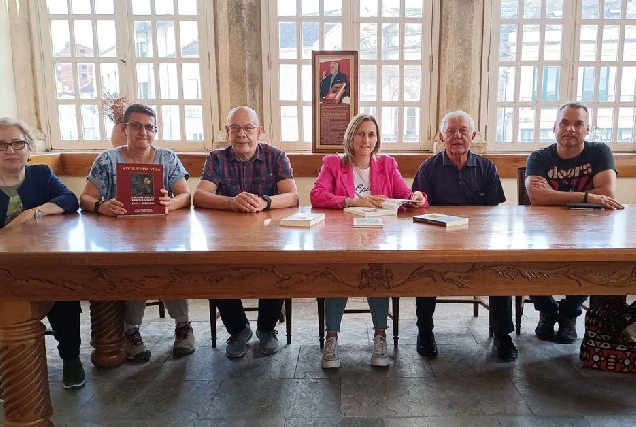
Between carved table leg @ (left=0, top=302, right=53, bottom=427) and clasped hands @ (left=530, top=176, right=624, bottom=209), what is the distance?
2.54 meters

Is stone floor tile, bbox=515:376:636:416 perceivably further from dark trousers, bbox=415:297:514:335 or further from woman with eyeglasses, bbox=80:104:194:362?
woman with eyeglasses, bbox=80:104:194:362

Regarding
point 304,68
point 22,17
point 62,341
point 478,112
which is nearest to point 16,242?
point 62,341

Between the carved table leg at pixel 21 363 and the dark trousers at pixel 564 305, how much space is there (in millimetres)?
2591

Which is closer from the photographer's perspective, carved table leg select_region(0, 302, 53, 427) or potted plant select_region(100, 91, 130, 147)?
carved table leg select_region(0, 302, 53, 427)

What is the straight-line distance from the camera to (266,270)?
1756 mm

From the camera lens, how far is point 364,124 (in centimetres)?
280

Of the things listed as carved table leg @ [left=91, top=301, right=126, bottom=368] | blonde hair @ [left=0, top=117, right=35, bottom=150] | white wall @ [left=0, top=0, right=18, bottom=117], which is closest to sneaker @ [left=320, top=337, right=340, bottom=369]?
carved table leg @ [left=91, top=301, right=126, bottom=368]

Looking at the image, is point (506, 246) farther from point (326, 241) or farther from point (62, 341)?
point (62, 341)

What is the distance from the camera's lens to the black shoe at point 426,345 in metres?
2.78

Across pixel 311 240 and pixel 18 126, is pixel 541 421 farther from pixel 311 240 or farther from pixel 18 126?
pixel 18 126

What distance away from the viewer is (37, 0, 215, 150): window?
14.5 ft

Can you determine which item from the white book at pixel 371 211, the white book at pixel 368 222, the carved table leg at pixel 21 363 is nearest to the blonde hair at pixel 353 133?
the white book at pixel 371 211

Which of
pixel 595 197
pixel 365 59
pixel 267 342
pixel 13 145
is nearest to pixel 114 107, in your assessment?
pixel 13 145

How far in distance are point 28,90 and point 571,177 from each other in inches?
174
